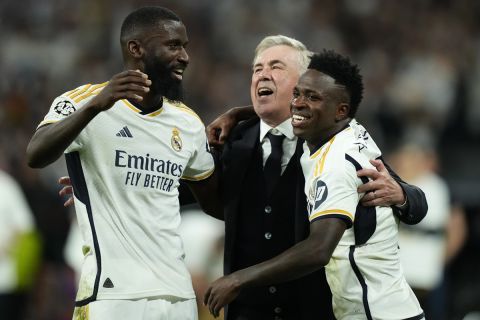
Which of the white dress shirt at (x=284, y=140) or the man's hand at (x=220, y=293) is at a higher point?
the white dress shirt at (x=284, y=140)

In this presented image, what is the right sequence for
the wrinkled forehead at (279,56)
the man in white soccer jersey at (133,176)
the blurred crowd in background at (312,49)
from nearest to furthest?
1. the man in white soccer jersey at (133,176)
2. the wrinkled forehead at (279,56)
3. the blurred crowd in background at (312,49)

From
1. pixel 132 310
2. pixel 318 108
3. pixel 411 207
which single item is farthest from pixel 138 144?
pixel 411 207

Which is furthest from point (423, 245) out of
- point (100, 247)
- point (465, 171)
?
point (100, 247)

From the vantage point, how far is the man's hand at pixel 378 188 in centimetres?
467

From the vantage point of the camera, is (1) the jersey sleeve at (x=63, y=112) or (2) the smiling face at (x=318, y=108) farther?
(2) the smiling face at (x=318, y=108)

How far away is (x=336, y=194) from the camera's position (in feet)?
14.8

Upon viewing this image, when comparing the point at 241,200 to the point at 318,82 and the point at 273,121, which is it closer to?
the point at 273,121

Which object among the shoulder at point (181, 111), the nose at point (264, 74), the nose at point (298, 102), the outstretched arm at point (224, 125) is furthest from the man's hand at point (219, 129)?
the nose at point (298, 102)

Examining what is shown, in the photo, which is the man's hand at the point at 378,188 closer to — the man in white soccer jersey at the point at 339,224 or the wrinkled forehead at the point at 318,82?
the man in white soccer jersey at the point at 339,224

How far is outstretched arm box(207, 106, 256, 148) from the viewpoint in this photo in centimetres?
552

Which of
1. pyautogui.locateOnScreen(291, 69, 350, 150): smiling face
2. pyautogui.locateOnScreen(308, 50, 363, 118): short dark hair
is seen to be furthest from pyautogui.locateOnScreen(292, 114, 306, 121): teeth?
pyautogui.locateOnScreen(308, 50, 363, 118): short dark hair

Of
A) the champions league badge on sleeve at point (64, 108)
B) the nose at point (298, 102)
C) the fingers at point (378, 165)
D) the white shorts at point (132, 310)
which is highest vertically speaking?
the nose at point (298, 102)

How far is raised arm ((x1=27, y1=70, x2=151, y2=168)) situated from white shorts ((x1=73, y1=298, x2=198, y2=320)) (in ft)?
2.31

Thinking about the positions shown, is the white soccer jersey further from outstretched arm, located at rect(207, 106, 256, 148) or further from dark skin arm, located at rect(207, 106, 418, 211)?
outstretched arm, located at rect(207, 106, 256, 148)
